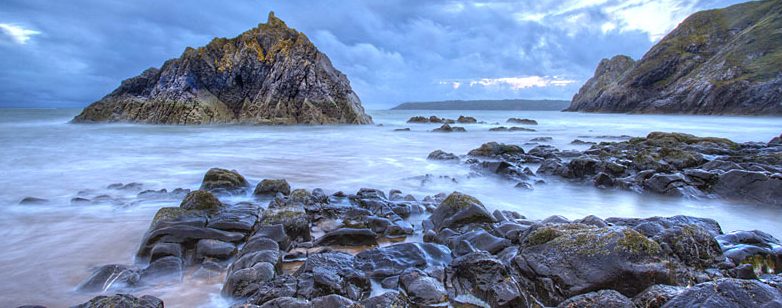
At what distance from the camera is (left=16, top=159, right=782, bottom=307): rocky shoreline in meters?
3.17

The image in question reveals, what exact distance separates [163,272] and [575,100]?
524 feet

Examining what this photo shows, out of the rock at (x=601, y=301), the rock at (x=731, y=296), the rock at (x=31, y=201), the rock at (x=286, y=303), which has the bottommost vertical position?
the rock at (x=31, y=201)

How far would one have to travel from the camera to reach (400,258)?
4.31 meters

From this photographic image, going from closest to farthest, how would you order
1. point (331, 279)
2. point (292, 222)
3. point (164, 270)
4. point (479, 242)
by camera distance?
point (331, 279)
point (164, 270)
point (479, 242)
point (292, 222)

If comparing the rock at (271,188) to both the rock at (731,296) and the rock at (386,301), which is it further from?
the rock at (731,296)

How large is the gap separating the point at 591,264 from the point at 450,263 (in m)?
1.29

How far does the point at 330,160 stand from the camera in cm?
1448

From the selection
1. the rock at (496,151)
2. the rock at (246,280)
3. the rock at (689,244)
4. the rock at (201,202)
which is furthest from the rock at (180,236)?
the rock at (496,151)

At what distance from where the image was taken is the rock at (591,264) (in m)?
3.29

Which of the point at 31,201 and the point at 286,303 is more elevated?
the point at 286,303

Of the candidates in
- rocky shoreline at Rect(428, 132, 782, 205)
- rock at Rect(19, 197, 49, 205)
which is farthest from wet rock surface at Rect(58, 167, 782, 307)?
rock at Rect(19, 197, 49, 205)

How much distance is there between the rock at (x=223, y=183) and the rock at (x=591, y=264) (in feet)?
20.9

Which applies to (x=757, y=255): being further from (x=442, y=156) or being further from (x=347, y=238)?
(x=442, y=156)

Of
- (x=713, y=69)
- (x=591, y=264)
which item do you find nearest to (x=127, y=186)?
(x=591, y=264)
